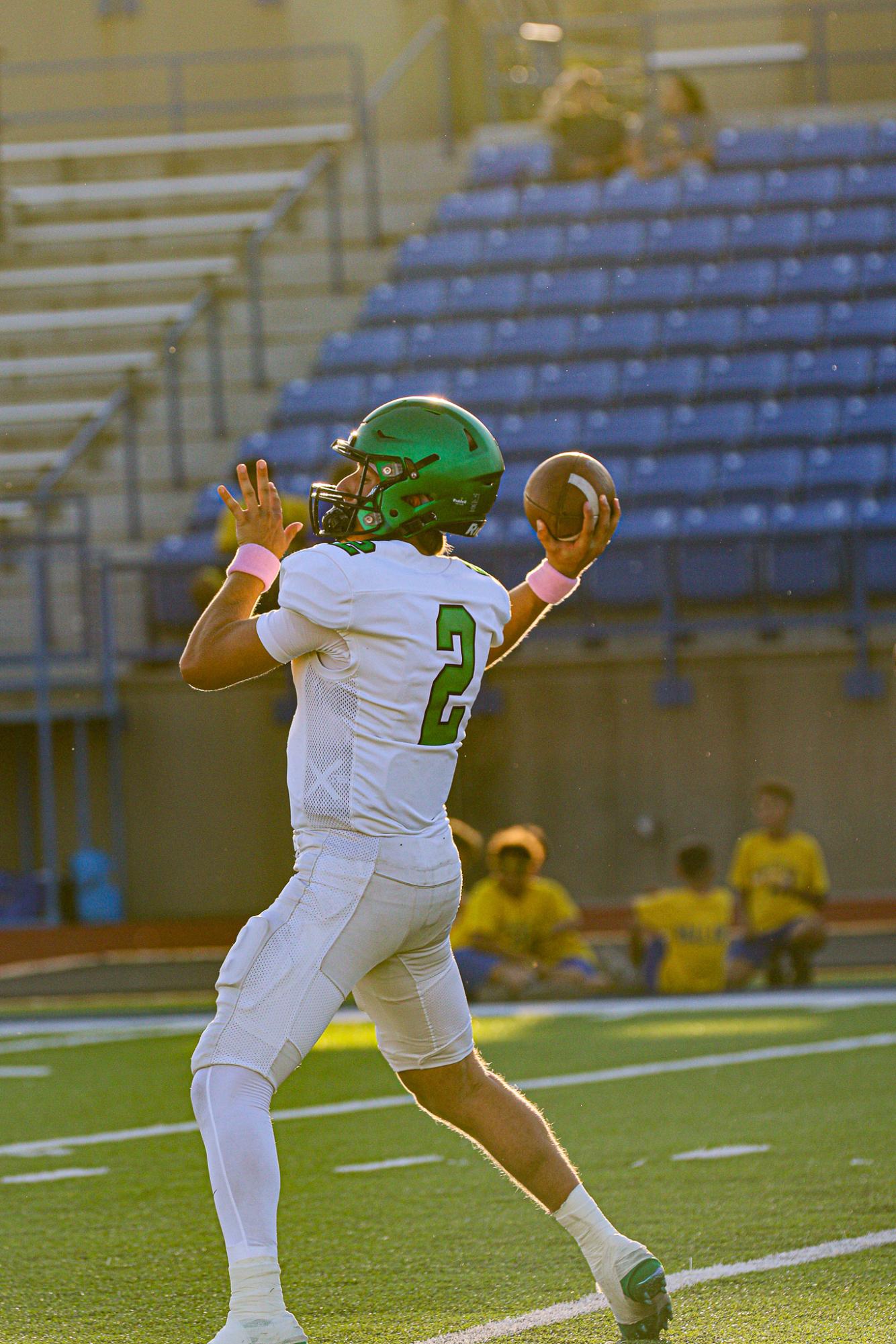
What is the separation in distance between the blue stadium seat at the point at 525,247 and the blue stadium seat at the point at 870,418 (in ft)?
12.0

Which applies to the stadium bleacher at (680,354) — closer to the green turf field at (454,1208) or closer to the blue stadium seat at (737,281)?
the blue stadium seat at (737,281)

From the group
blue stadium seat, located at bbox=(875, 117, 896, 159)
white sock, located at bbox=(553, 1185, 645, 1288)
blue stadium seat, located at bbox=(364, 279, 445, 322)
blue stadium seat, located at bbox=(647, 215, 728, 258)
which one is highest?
blue stadium seat, located at bbox=(875, 117, 896, 159)

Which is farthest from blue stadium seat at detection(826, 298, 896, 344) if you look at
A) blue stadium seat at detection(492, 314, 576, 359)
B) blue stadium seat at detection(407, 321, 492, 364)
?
blue stadium seat at detection(407, 321, 492, 364)

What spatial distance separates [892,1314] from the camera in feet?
13.3

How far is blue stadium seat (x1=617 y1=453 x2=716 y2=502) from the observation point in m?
15.7

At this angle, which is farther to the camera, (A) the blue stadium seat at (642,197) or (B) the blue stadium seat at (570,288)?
(A) the blue stadium seat at (642,197)

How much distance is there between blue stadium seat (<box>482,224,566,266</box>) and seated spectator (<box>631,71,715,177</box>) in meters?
1.17

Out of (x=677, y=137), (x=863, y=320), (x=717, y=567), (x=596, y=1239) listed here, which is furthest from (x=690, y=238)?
(x=596, y=1239)

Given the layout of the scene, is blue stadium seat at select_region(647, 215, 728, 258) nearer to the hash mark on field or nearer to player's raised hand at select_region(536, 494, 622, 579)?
the hash mark on field

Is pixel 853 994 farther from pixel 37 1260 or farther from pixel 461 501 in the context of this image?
pixel 461 501

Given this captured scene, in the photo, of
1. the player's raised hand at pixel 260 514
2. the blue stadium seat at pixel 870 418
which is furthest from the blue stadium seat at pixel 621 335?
the player's raised hand at pixel 260 514

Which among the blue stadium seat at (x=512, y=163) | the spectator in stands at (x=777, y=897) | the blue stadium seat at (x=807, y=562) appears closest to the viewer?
the spectator in stands at (x=777, y=897)

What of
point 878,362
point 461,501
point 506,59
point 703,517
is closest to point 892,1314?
point 461,501

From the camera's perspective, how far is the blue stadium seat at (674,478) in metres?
15.7
